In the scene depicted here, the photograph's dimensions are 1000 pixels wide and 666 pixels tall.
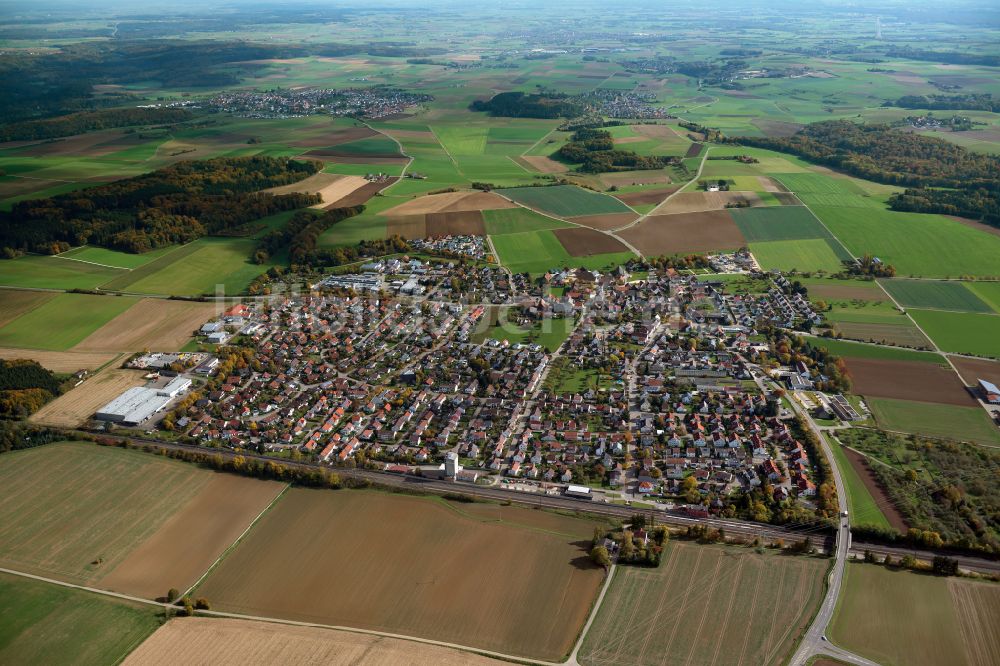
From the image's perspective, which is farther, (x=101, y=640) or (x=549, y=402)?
(x=549, y=402)

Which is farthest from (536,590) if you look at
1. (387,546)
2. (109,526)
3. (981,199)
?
(981,199)

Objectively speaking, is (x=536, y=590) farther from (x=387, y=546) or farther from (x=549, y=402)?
(x=549, y=402)

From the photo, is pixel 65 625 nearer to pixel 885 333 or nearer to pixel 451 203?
pixel 885 333

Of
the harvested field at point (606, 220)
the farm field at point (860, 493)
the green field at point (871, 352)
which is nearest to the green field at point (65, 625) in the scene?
the farm field at point (860, 493)

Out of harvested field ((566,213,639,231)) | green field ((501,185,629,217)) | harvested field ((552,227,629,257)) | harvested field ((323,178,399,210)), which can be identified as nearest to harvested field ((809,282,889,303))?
harvested field ((552,227,629,257))

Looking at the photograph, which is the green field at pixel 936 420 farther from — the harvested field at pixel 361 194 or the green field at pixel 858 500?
the harvested field at pixel 361 194

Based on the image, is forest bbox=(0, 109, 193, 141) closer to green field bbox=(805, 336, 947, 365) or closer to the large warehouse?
the large warehouse
